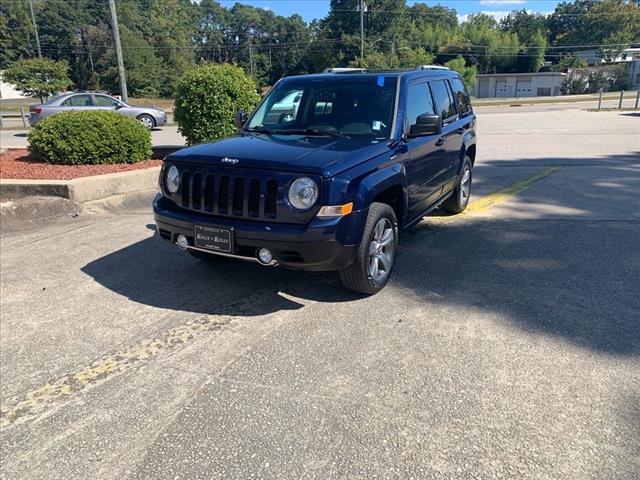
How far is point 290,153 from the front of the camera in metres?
4.06

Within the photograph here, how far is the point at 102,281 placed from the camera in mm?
4938

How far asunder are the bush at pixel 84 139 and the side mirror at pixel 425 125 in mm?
6537

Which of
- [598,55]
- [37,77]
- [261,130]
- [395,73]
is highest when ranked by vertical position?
[598,55]

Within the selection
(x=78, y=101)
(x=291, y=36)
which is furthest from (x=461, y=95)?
(x=291, y=36)

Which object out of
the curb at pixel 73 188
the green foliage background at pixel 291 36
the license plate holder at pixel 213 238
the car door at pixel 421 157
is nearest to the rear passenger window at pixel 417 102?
the car door at pixel 421 157

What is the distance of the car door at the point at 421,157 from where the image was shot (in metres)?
4.84

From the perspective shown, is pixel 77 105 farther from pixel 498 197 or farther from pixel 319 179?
pixel 319 179

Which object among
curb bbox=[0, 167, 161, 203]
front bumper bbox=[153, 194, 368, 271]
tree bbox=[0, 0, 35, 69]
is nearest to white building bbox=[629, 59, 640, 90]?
tree bbox=[0, 0, 35, 69]

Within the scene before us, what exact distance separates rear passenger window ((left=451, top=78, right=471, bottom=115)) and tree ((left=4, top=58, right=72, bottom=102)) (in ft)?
120

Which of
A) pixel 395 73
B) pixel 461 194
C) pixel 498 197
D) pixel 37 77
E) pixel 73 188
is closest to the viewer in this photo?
pixel 395 73

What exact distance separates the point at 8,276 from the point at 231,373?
3102 millimetres

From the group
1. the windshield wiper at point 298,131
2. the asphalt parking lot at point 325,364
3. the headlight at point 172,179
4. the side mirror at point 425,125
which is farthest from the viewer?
the windshield wiper at point 298,131

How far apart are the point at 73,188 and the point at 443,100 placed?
5307mm

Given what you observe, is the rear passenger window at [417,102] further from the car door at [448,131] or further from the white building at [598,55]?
the white building at [598,55]
